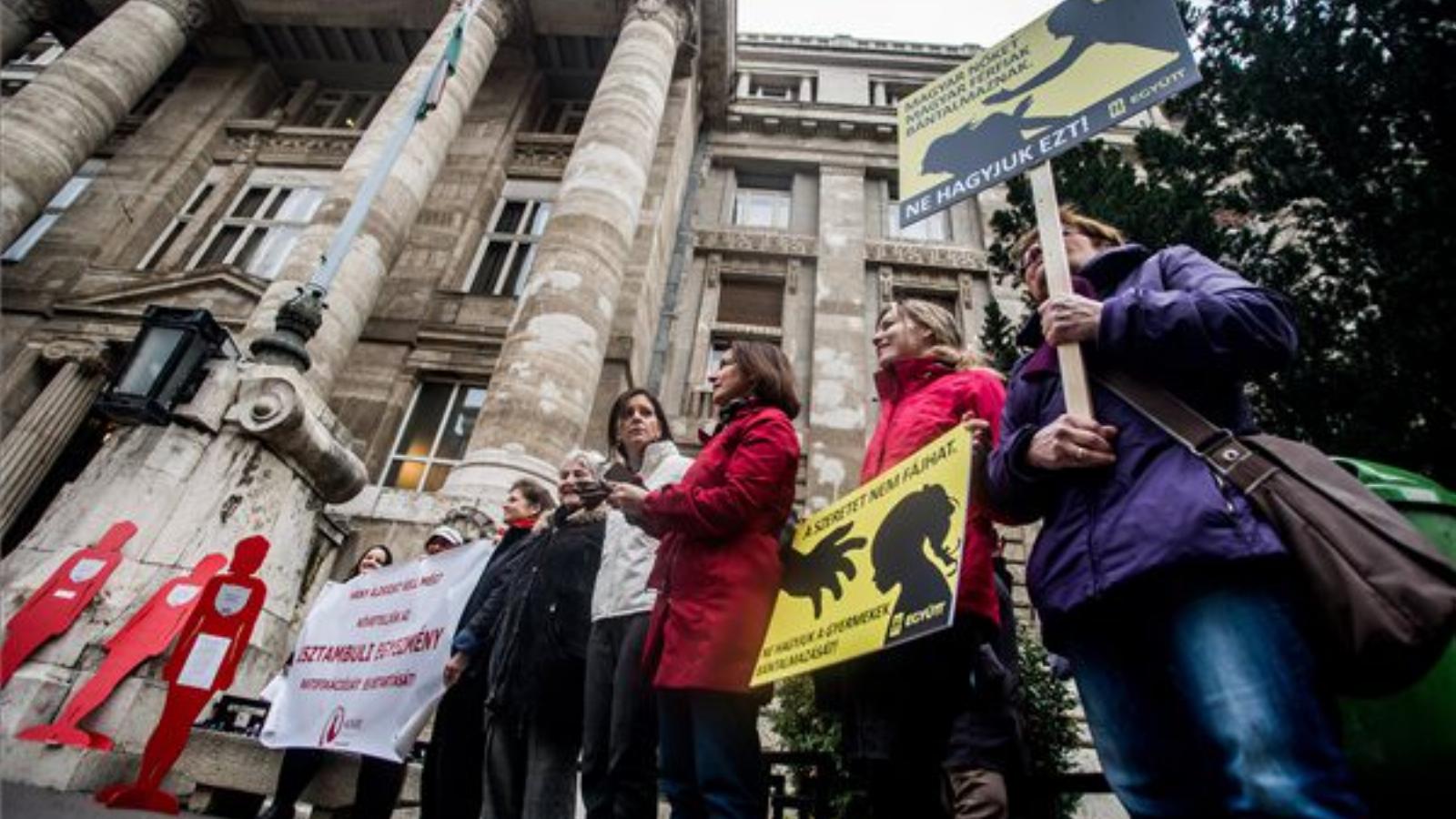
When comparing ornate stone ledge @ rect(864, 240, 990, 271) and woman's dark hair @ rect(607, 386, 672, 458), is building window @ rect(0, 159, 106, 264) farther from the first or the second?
ornate stone ledge @ rect(864, 240, 990, 271)

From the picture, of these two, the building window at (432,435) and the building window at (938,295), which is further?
the building window at (938,295)

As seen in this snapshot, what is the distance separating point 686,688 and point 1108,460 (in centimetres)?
148

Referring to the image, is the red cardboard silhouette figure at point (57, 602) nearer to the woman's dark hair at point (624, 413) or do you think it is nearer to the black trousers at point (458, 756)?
the black trousers at point (458, 756)

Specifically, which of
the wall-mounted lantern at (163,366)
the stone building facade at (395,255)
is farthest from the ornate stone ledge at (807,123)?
the wall-mounted lantern at (163,366)

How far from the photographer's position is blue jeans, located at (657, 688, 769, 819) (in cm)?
208

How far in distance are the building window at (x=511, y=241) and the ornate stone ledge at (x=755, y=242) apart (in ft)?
11.6

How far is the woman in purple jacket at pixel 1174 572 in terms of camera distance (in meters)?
1.22

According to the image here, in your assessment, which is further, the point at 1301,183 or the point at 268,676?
the point at 1301,183

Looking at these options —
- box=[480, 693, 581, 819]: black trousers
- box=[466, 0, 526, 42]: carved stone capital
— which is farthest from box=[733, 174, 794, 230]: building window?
box=[480, 693, 581, 819]: black trousers

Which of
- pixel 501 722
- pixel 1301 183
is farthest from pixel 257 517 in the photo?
pixel 1301 183

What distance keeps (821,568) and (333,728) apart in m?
3.12

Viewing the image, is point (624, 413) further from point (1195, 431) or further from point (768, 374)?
point (1195, 431)

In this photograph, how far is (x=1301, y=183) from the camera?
5414mm

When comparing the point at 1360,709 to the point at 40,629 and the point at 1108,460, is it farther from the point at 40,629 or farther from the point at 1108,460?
the point at 40,629
